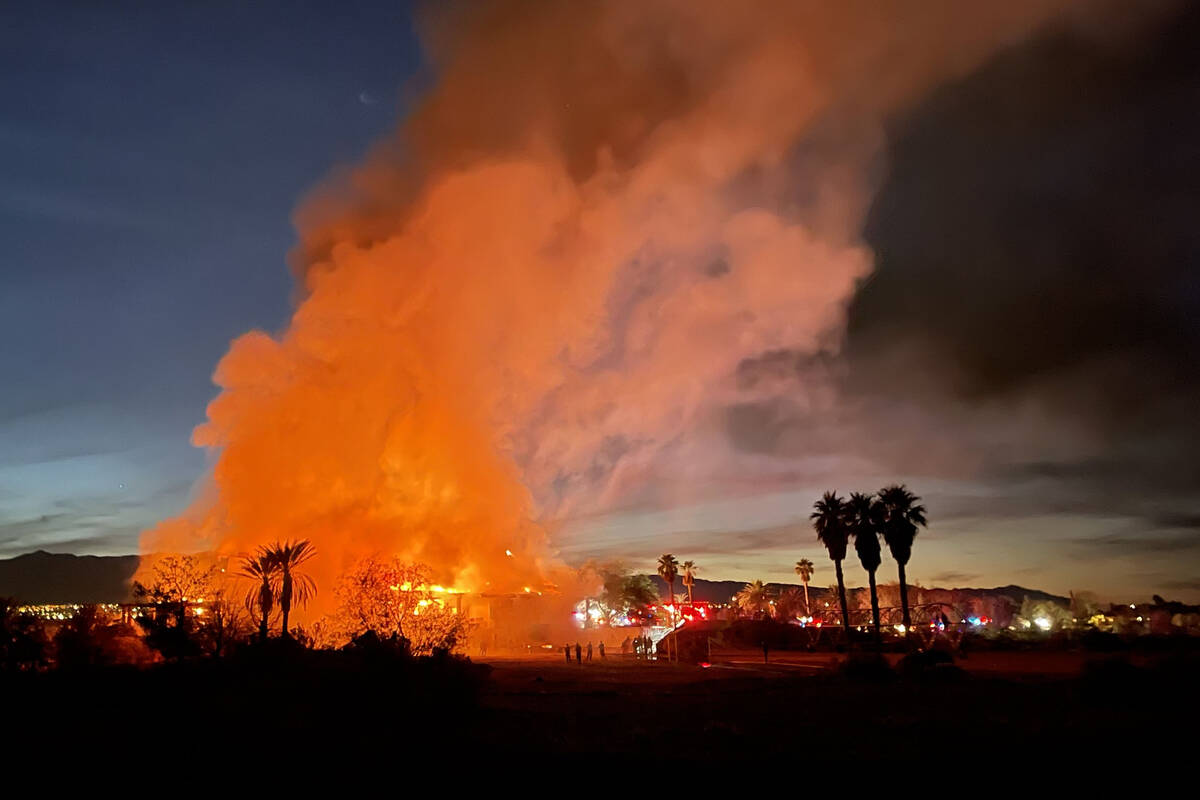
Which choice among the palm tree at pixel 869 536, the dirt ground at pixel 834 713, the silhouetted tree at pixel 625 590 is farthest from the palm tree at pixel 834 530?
the silhouetted tree at pixel 625 590

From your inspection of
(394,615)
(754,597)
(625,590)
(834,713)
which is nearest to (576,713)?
(834,713)

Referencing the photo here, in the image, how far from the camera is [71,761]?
38.3ft

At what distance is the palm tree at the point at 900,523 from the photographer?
56.6m

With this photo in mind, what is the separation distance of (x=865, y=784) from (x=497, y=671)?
2913 centimetres

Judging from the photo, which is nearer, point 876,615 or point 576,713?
point 576,713

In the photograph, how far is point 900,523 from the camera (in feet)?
187

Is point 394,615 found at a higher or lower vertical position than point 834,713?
higher

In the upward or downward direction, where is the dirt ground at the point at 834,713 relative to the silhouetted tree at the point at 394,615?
downward

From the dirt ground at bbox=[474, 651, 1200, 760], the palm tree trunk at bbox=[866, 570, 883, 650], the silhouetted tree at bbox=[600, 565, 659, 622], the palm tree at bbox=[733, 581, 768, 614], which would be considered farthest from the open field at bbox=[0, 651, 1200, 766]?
the palm tree at bbox=[733, 581, 768, 614]

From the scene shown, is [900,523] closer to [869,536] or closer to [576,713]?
[869,536]

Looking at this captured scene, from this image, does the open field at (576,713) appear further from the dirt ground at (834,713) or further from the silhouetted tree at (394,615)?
the silhouetted tree at (394,615)

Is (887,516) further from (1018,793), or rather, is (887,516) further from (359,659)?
(1018,793)

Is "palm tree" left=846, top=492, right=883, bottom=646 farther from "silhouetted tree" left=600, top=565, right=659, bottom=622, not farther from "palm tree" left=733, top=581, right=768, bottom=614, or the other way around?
"palm tree" left=733, top=581, right=768, bottom=614

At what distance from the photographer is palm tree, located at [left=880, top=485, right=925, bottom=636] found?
186 ft
